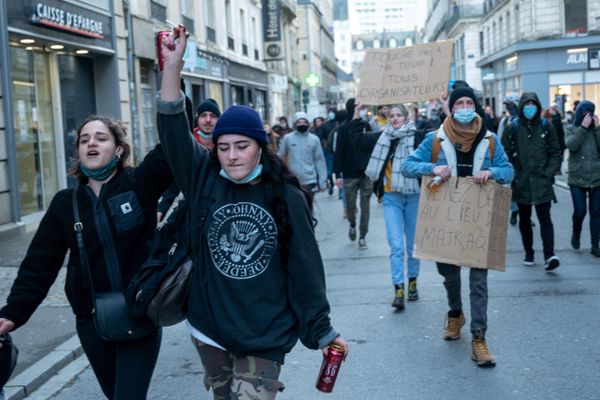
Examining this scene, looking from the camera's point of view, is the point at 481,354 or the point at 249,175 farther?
the point at 481,354

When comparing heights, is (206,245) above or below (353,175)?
above

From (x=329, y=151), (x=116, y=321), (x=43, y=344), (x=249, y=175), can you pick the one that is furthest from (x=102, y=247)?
(x=329, y=151)

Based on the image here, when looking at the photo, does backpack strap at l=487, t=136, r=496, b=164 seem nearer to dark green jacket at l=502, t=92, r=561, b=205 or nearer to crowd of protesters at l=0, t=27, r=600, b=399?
crowd of protesters at l=0, t=27, r=600, b=399

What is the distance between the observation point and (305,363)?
20.1 feet

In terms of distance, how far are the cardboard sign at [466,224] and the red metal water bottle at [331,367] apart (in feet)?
9.55

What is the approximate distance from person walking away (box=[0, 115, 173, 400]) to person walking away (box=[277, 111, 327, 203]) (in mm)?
8469

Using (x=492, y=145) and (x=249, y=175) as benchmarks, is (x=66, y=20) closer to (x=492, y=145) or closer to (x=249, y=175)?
(x=492, y=145)

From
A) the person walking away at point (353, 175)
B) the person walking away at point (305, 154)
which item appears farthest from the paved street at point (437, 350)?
the person walking away at point (305, 154)

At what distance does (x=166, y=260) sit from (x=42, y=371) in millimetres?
3142

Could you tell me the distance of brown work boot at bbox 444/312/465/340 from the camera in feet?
21.2

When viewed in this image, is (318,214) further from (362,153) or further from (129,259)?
(129,259)

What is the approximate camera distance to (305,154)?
40.4 feet

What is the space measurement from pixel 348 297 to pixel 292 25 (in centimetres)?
4417

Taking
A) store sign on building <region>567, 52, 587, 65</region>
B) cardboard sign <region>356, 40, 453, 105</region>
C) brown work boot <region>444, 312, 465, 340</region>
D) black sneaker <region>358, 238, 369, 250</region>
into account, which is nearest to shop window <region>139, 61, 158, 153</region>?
black sneaker <region>358, 238, 369, 250</region>
